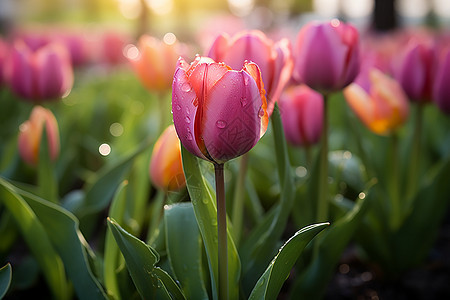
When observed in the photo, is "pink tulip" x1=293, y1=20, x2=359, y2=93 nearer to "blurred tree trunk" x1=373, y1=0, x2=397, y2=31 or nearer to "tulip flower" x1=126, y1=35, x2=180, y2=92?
"tulip flower" x1=126, y1=35, x2=180, y2=92

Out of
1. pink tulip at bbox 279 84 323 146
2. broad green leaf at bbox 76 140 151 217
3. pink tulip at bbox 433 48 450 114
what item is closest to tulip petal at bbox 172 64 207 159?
broad green leaf at bbox 76 140 151 217

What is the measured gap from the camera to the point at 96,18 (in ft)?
81.7

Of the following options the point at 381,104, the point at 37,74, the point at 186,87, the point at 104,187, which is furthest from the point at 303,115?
the point at 37,74

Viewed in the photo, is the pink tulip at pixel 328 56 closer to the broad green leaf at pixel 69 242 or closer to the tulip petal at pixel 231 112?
the tulip petal at pixel 231 112

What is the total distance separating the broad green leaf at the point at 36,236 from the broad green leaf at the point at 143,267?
277 millimetres

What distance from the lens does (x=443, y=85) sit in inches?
54.6

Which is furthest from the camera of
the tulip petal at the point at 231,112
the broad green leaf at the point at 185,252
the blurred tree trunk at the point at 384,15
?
the blurred tree trunk at the point at 384,15

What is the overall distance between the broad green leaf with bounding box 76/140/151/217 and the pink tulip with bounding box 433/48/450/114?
754 mm

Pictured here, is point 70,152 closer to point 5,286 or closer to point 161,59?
point 161,59

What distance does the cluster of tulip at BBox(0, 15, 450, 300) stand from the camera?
0.76m

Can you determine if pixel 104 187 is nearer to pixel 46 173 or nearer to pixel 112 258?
pixel 46 173

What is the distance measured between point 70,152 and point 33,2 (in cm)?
3741

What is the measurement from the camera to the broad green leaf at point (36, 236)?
1.03 m

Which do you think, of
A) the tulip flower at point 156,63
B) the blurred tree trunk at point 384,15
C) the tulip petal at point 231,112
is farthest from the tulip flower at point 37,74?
the blurred tree trunk at point 384,15
